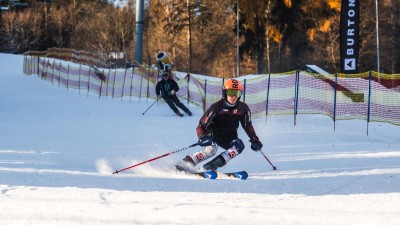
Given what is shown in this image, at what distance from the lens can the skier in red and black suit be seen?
7000 mm

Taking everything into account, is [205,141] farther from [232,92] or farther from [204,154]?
[232,92]

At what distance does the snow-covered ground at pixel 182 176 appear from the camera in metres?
4.33

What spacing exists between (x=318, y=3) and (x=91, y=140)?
1121 inches

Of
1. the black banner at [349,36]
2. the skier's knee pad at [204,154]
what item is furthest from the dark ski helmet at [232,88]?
the black banner at [349,36]

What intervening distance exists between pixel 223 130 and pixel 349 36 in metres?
13.5

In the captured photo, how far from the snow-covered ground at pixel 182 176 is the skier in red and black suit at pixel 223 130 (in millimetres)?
481

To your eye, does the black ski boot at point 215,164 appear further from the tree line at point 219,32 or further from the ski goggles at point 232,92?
the tree line at point 219,32

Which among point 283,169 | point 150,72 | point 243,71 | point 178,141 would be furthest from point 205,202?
point 243,71

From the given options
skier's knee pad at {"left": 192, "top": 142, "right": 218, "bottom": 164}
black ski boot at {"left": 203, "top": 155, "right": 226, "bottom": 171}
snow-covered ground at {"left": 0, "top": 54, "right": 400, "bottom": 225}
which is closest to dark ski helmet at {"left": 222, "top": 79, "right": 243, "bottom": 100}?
skier's knee pad at {"left": 192, "top": 142, "right": 218, "bottom": 164}

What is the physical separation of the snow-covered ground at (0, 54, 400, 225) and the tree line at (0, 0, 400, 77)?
73.9 ft

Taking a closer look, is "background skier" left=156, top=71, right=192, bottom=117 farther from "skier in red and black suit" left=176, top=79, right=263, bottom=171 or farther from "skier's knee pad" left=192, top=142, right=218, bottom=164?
"skier's knee pad" left=192, top=142, right=218, bottom=164

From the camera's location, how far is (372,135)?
12375 millimetres

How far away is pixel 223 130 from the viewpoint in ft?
24.3

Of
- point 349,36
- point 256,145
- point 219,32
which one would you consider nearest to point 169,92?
point 349,36
